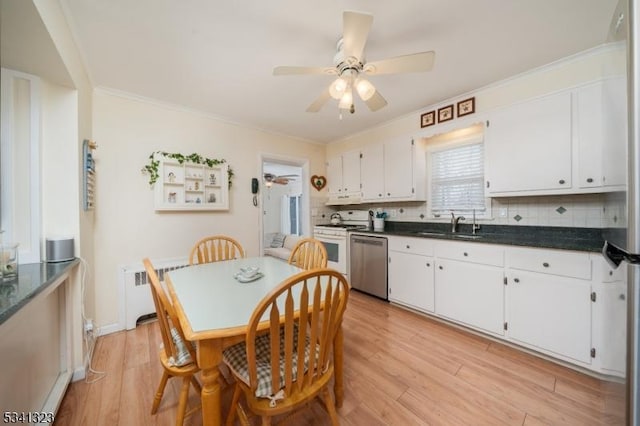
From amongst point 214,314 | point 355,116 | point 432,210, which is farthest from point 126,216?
point 432,210

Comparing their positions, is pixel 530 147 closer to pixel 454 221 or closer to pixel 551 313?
pixel 454 221

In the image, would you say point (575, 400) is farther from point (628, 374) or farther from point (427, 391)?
point (628, 374)

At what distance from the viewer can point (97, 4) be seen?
1.37 metres

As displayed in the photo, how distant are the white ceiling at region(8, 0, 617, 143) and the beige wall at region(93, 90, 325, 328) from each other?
259mm

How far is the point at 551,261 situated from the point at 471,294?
2.16ft

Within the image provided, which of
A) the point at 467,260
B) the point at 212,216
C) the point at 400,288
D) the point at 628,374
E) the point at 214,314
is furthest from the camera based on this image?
the point at 212,216

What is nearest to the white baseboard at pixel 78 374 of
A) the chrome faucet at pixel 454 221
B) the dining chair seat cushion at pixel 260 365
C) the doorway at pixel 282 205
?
the dining chair seat cushion at pixel 260 365

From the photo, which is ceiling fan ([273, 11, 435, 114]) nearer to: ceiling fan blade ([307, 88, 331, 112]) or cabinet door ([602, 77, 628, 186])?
ceiling fan blade ([307, 88, 331, 112])

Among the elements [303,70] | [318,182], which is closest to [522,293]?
[303,70]

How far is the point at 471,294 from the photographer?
216cm

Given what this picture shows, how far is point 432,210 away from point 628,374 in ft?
8.40

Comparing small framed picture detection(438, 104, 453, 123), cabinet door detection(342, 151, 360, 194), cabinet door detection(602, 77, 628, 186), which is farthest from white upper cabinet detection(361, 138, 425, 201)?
cabinet door detection(602, 77, 628, 186)

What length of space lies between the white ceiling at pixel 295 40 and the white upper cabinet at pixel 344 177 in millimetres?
1388

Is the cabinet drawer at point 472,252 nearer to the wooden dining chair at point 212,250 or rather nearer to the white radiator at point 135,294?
the wooden dining chair at point 212,250
